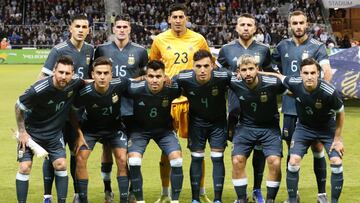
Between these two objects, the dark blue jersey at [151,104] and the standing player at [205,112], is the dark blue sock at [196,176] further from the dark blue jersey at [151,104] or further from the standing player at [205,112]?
the dark blue jersey at [151,104]

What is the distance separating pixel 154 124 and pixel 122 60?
0.90 metres

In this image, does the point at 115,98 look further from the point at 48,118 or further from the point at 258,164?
the point at 258,164

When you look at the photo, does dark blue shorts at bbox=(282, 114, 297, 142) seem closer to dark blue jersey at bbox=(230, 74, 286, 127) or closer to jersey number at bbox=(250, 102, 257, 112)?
dark blue jersey at bbox=(230, 74, 286, 127)

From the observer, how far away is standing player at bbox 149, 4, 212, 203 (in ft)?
25.3

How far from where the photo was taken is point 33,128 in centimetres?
696

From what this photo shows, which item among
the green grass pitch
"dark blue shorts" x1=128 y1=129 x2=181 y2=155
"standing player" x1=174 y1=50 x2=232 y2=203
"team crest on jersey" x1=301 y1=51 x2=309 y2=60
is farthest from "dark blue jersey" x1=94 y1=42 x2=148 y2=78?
"team crest on jersey" x1=301 y1=51 x2=309 y2=60

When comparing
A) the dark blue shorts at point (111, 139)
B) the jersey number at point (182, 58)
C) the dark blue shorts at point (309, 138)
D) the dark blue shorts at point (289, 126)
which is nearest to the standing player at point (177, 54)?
the jersey number at point (182, 58)

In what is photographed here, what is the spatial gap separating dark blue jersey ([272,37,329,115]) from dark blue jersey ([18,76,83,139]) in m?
2.30

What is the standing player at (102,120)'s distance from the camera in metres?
7.11

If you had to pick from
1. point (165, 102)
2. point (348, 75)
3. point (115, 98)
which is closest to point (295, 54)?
point (165, 102)

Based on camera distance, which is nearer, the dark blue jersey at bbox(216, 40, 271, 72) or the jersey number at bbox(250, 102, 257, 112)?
the jersey number at bbox(250, 102, 257, 112)

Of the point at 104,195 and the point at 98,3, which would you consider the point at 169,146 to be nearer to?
the point at 104,195

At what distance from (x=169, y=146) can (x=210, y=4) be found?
3166cm

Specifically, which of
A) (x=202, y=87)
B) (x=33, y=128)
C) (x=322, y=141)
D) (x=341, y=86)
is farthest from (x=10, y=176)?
(x=341, y=86)
